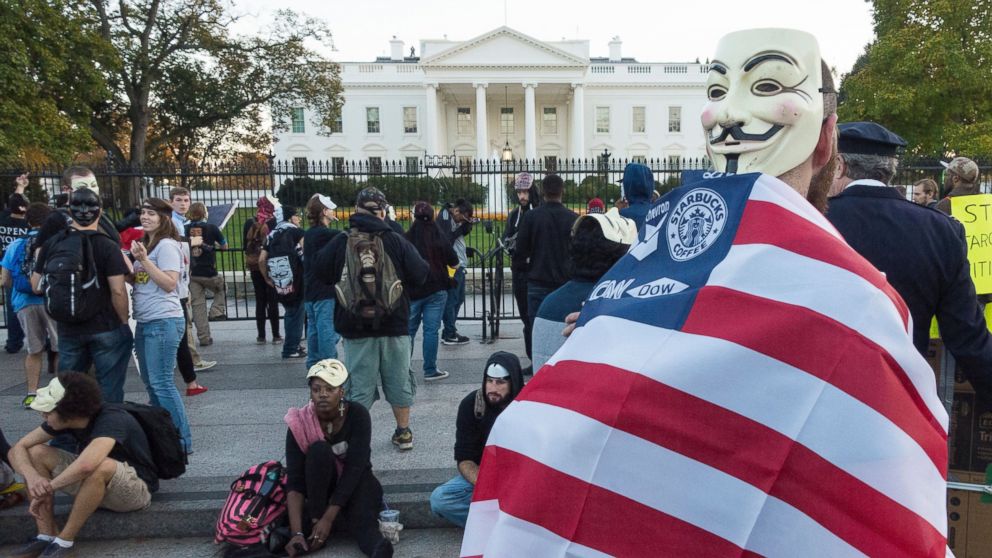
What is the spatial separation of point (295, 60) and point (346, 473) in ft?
99.8

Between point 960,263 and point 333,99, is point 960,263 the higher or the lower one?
the lower one

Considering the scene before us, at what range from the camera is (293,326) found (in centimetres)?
815

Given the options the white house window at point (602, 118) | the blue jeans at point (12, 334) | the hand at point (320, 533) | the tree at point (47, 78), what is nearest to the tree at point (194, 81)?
the tree at point (47, 78)

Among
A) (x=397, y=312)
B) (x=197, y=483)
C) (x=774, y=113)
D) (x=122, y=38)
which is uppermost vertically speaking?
(x=122, y=38)

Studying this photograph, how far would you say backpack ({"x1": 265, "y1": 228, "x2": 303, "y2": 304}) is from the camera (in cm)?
765

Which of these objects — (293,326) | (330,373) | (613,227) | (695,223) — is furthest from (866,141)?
(293,326)

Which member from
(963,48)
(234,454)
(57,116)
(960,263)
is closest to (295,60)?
(57,116)

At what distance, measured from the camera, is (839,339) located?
108 centimetres

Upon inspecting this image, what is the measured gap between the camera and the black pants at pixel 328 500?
4.32 m

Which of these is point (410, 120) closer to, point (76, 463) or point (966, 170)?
point (966, 170)

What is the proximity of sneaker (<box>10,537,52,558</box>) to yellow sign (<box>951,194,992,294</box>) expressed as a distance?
5.05 m

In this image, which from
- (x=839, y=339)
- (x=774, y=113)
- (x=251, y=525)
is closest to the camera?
(x=839, y=339)

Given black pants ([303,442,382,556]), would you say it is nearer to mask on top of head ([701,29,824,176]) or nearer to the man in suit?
the man in suit

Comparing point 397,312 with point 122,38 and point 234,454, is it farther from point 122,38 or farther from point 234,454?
point 122,38
